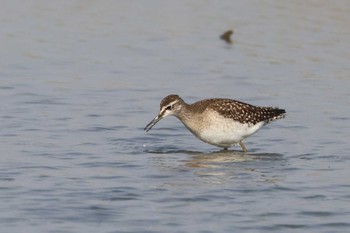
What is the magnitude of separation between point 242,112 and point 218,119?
466 mm

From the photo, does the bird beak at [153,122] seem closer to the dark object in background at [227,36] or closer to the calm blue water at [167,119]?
the calm blue water at [167,119]

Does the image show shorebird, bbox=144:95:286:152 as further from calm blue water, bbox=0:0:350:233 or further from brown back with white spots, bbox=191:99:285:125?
calm blue water, bbox=0:0:350:233

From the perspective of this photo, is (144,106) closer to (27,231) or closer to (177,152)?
(177,152)

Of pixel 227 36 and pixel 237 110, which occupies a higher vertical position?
pixel 227 36

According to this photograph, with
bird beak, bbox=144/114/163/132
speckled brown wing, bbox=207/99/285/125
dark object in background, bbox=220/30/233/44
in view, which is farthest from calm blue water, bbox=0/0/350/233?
speckled brown wing, bbox=207/99/285/125

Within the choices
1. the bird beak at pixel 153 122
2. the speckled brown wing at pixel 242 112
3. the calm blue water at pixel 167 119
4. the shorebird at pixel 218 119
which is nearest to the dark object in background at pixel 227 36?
the calm blue water at pixel 167 119

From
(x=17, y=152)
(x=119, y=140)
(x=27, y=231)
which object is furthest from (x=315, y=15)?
(x=27, y=231)

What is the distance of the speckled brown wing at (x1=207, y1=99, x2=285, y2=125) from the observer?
59.3 feet

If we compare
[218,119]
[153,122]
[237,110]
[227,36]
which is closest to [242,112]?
[237,110]

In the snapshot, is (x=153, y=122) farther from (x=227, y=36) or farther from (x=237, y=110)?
(x=227, y=36)

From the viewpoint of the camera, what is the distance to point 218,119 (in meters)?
18.0

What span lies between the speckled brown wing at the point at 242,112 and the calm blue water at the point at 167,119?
1.48ft

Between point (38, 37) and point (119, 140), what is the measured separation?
26.9 ft

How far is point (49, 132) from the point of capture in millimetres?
18766
